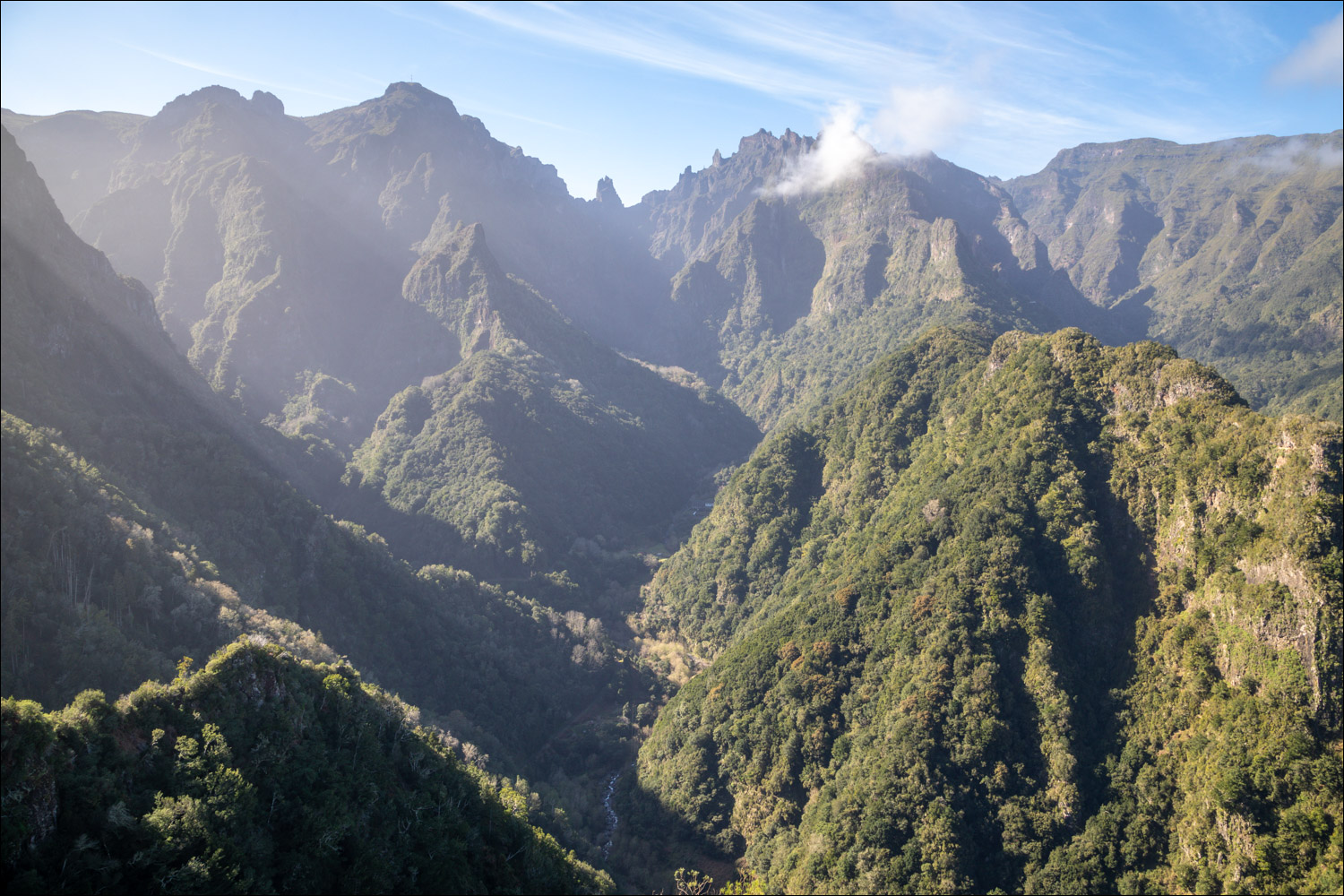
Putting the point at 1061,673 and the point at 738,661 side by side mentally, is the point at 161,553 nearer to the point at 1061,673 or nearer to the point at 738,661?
the point at 738,661

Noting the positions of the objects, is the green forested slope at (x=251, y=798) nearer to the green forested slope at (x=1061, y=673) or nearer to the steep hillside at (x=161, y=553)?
the steep hillside at (x=161, y=553)

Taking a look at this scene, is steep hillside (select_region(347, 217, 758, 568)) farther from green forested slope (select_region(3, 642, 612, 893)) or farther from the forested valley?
green forested slope (select_region(3, 642, 612, 893))

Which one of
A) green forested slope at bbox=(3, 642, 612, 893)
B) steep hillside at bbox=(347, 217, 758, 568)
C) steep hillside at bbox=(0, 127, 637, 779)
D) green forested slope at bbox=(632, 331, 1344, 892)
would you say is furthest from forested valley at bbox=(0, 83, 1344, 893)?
A: steep hillside at bbox=(347, 217, 758, 568)

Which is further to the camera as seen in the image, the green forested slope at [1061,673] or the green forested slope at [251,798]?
the green forested slope at [1061,673]

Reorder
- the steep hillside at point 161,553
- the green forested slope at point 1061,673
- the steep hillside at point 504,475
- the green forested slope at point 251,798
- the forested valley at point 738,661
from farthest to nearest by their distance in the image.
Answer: the steep hillside at point 504,475 → the steep hillside at point 161,553 → the green forested slope at point 1061,673 → the forested valley at point 738,661 → the green forested slope at point 251,798

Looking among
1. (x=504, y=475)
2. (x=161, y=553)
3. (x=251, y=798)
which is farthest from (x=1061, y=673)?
(x=504, y=475)

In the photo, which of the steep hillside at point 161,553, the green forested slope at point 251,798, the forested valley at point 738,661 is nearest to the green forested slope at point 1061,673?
the forested valley at point 738,661
